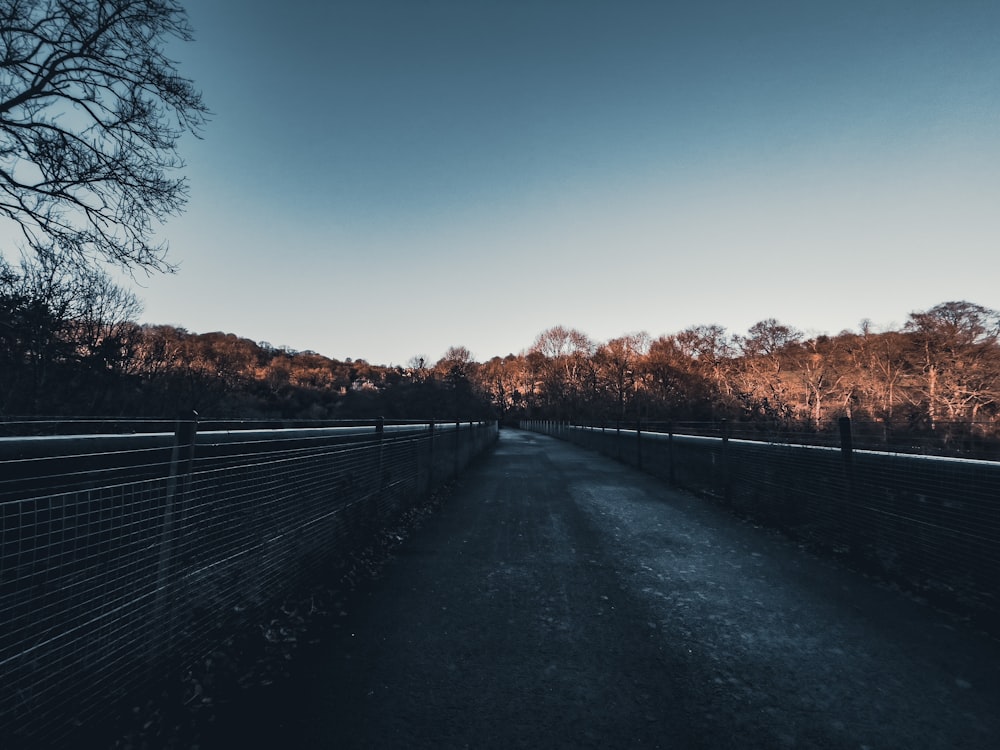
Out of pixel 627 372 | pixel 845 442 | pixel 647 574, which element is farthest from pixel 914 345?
pixel 647 574

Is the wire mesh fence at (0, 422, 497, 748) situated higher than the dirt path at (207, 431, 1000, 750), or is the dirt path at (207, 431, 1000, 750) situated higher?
the wire mesh fence at (0, 422, 497, 748)

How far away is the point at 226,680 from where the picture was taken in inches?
102

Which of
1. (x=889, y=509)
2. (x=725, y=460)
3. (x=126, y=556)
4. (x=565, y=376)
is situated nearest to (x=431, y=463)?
(x=725, y=460)

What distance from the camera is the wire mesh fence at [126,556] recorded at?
1827 millimetres

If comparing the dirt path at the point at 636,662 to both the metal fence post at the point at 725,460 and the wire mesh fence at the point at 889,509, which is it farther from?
the metal fence post at the point at 725,460

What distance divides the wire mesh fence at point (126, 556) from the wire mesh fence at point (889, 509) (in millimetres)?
5502

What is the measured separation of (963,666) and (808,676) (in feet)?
3.52

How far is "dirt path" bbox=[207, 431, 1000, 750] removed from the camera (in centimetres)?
218

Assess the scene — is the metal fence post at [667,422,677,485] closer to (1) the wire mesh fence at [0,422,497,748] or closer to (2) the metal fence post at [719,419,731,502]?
(2) the metal fence post at [719,419,731,502]

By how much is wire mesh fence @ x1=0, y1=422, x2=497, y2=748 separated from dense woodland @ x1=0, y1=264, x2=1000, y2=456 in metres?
6.52

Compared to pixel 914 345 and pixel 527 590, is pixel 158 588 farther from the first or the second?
pixel 914 345

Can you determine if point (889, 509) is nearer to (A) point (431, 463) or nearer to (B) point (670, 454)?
(B) point (670, 454)

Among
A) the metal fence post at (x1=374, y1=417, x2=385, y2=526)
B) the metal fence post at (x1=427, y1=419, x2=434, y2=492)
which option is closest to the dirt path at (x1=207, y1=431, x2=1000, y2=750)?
the metal fence post at (x1=374, y1=417, x2=385, y2=526)

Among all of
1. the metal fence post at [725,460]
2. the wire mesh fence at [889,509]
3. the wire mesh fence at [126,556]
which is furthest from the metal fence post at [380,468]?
the metal fence post at [725,460]
